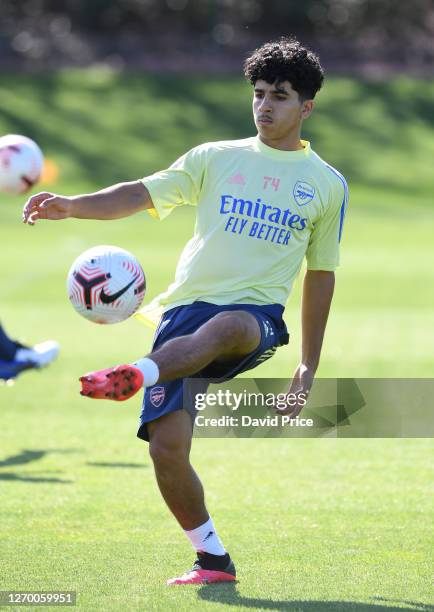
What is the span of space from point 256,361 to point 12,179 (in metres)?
2.87

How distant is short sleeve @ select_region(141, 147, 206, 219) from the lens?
6.53 metres

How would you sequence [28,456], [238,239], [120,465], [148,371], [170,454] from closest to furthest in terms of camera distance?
[148,371] < [170,454] < [238,239] < [120,465] < [28,456]

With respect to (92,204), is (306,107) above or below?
above

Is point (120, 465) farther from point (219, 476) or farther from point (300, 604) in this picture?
point (300, 604)

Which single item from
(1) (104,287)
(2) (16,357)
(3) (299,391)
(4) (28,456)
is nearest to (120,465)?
(4) (28,456)

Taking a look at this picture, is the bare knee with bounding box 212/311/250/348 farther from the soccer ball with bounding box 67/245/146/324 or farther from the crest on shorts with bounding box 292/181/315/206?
the crest on shorts with bounding box 292/181/315/206

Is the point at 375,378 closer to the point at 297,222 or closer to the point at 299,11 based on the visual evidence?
the point at 297,222

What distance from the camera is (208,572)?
20.9 feet

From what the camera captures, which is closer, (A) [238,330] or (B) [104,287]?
(A) [238,330]

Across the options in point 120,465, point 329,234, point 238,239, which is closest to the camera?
point 238,239

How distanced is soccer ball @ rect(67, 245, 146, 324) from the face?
1037 mm

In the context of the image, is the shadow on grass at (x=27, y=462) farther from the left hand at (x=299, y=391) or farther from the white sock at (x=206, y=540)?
the left hand at (x=299, y=391)

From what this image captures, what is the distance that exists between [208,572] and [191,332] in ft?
4.02

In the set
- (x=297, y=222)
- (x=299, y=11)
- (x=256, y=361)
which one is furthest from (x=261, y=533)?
(x=299, y=11)
